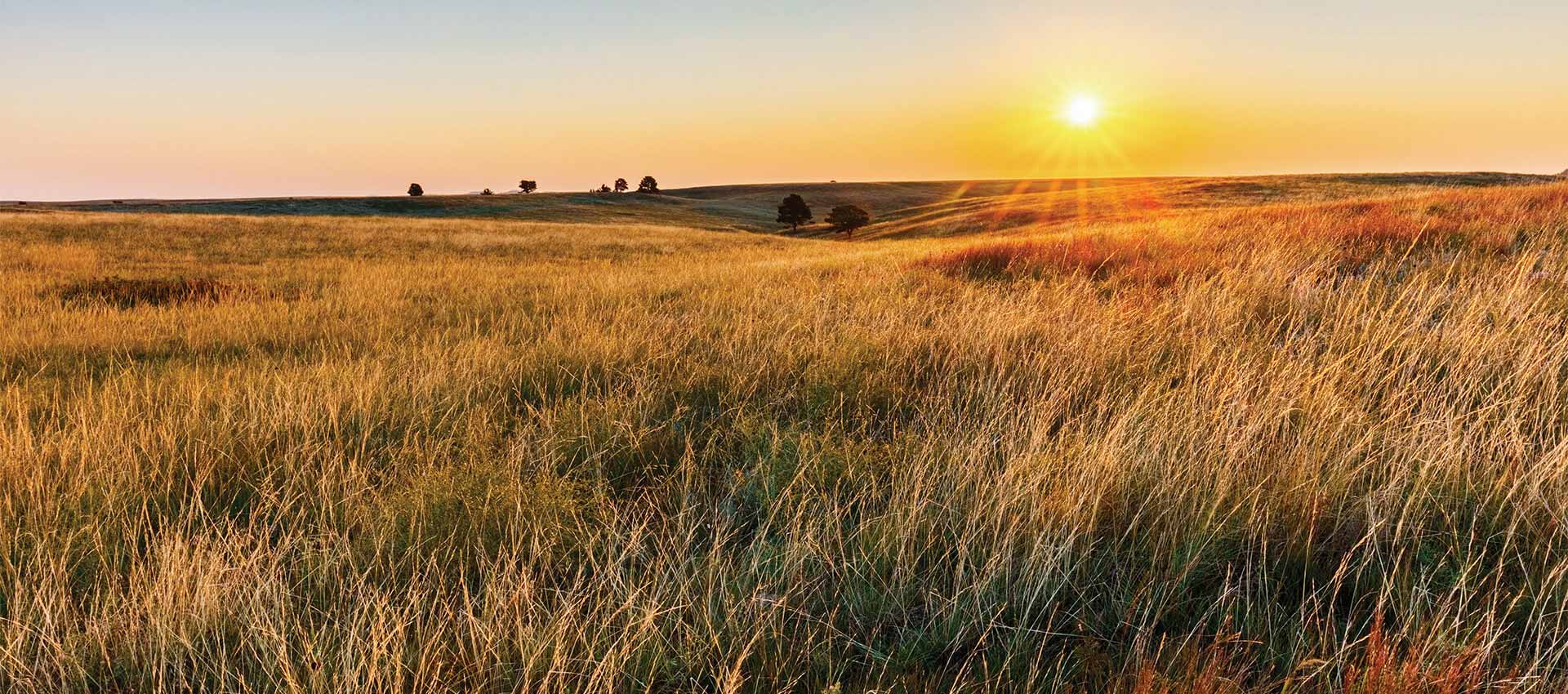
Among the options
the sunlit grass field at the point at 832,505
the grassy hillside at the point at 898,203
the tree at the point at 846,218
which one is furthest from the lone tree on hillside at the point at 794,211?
the sunlit grass field at the point at 832,505

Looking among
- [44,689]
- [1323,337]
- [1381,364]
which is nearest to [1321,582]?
[1381,364]

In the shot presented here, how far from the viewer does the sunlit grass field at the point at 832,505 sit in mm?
1641

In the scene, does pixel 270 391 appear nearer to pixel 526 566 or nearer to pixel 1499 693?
pixel 526 566

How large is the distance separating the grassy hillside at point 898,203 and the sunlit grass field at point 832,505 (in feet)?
49.8

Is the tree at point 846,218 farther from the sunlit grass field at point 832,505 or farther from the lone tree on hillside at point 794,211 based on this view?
the sunlit grass field at point 832,505

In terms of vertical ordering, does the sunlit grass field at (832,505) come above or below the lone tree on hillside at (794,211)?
below

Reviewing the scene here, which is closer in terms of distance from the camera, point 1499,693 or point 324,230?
point 1499,693

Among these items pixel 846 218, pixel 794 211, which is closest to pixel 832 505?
pixel 846 218

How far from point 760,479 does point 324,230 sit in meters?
28.0

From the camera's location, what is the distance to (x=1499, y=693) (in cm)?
150

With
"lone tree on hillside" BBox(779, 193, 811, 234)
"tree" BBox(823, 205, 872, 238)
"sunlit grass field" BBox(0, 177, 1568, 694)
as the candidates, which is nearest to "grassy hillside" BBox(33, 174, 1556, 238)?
"lone tree on hillside" BBox(779, 193, 811, 234)

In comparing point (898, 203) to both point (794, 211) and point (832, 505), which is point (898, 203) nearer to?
point (794, 211)

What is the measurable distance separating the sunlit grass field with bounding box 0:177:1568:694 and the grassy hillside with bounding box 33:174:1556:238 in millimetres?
15183

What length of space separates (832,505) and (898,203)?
89778 mm
